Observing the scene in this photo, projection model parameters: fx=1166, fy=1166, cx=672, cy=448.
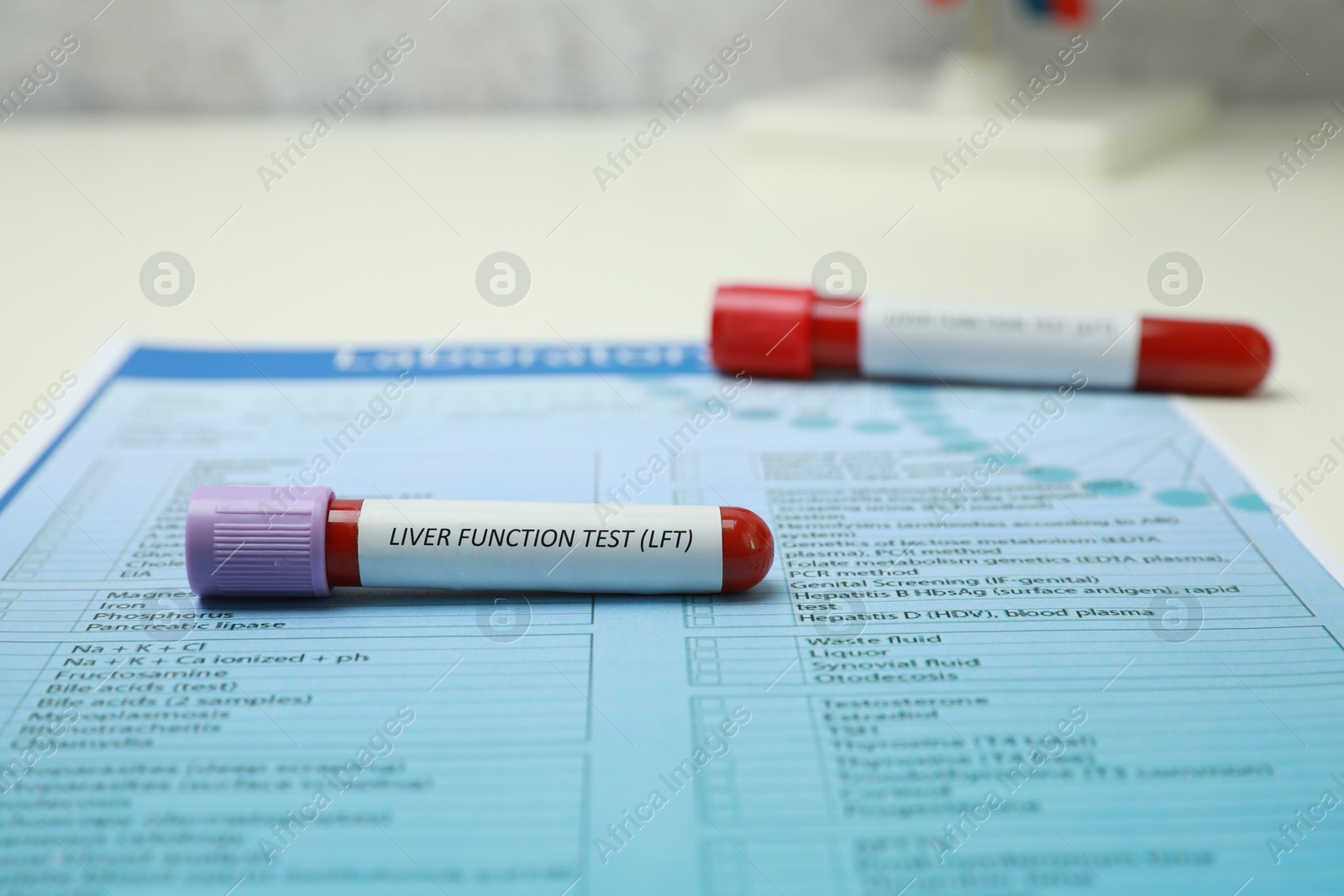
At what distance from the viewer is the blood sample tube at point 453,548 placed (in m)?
0.44

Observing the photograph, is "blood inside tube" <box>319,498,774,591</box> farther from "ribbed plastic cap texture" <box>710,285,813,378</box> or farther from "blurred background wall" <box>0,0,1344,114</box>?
"blurred background wall" <box>0,0,1344,114</box>

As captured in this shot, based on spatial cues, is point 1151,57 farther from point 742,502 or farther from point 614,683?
point 614,683

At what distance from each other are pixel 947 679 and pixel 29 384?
1.67ft

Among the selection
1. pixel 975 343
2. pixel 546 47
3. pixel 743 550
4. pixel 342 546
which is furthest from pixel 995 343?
pixel 546 47

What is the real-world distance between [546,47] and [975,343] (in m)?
0.73

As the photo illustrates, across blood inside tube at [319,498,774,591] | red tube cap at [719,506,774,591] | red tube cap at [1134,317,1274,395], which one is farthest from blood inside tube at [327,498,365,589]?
red tube cap at [1134,317,1274,395]

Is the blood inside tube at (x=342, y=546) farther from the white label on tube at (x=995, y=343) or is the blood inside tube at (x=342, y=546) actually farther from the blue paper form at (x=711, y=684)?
the white label on tube at (x=995, y=343)

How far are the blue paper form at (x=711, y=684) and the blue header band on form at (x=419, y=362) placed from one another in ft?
0.22

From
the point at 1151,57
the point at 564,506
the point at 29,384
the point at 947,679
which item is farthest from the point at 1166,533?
the point at 1151,57

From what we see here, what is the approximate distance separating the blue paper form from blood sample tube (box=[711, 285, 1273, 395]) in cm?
5

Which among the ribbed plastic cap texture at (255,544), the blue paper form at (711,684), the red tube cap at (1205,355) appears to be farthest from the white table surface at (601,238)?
the ribbed plastic cap texture at (255,544)

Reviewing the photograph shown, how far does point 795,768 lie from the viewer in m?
0.37

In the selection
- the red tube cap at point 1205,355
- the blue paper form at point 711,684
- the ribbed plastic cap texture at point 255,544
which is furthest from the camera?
the red tube cap at point 1205,355

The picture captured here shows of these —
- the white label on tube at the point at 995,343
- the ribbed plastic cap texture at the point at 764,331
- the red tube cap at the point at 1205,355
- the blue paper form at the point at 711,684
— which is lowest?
the blue paper form at the point at 711,684
